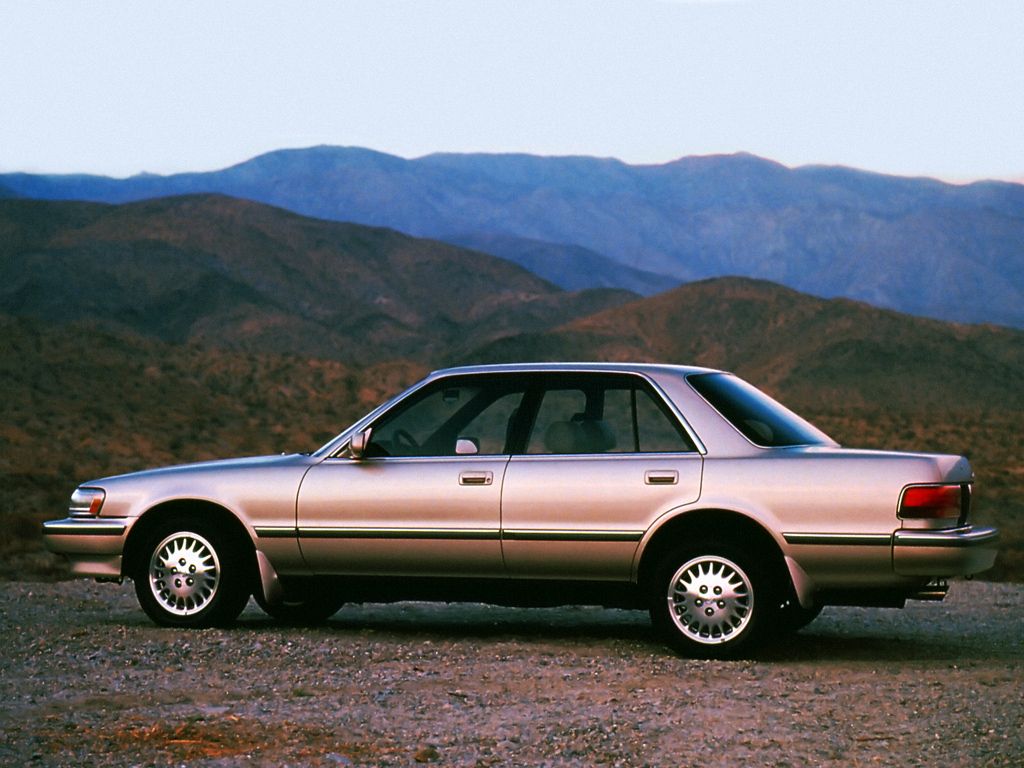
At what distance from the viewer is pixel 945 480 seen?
8617 millimetres

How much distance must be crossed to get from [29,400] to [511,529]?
37389mm

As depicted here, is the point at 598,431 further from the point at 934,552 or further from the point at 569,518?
the point at 934,552

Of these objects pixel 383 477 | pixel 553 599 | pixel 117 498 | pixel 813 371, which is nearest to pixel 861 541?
pixel 553 599

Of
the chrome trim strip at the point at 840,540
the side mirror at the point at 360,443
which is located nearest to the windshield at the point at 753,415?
the chrome trim strip at the point at 840,540

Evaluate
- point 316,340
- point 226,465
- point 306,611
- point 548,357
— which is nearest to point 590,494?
point 226,465

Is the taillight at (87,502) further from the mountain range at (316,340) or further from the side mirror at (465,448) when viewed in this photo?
the mountain range at (316,340)

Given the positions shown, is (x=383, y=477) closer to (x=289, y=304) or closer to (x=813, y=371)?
(x=813, y=371)

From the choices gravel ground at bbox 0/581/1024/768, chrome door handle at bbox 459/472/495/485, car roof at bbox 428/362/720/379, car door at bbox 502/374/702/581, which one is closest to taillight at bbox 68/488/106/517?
gravel ground at bbox 0/581/1024/768

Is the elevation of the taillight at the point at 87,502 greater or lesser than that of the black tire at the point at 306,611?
greater

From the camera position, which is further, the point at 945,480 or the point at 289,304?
the point at 289,304

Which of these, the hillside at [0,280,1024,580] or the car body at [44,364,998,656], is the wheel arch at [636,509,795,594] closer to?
the car body at [44,364,998,656]

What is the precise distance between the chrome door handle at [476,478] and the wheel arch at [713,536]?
997 mm

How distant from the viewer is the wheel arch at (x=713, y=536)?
8.92 metres

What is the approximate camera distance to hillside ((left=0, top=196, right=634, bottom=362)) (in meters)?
93.8
